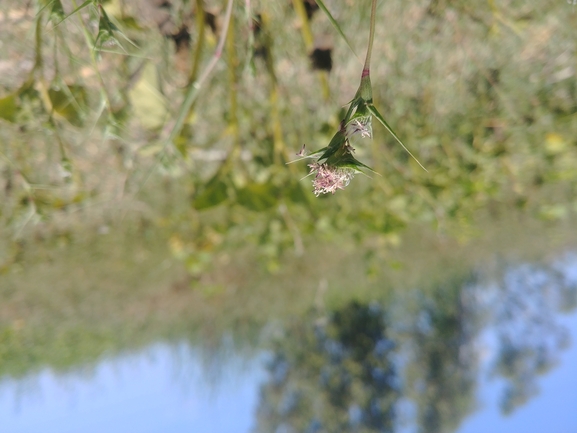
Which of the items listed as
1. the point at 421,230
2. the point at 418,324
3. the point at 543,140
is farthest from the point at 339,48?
the point at 418,324

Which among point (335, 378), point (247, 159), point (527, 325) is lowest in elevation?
point (335, 378)

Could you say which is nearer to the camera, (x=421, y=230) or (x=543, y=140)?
(x=543, y=140)

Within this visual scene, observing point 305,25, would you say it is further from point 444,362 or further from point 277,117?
point 444,362

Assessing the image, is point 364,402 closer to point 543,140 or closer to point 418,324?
point 418,324

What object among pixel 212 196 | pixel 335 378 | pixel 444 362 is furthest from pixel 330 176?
pixel 444 362

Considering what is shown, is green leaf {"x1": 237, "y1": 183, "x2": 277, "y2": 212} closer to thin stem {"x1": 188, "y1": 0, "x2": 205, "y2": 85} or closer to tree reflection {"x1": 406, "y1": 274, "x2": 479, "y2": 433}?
thin stem {"x1": 188, "y1": 0, "x2": 205, "y2": 85}

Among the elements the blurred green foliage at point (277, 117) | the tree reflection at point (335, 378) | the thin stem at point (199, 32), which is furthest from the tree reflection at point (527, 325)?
the thin stem at point (199, 32)

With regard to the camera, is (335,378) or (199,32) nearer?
(199,32)
